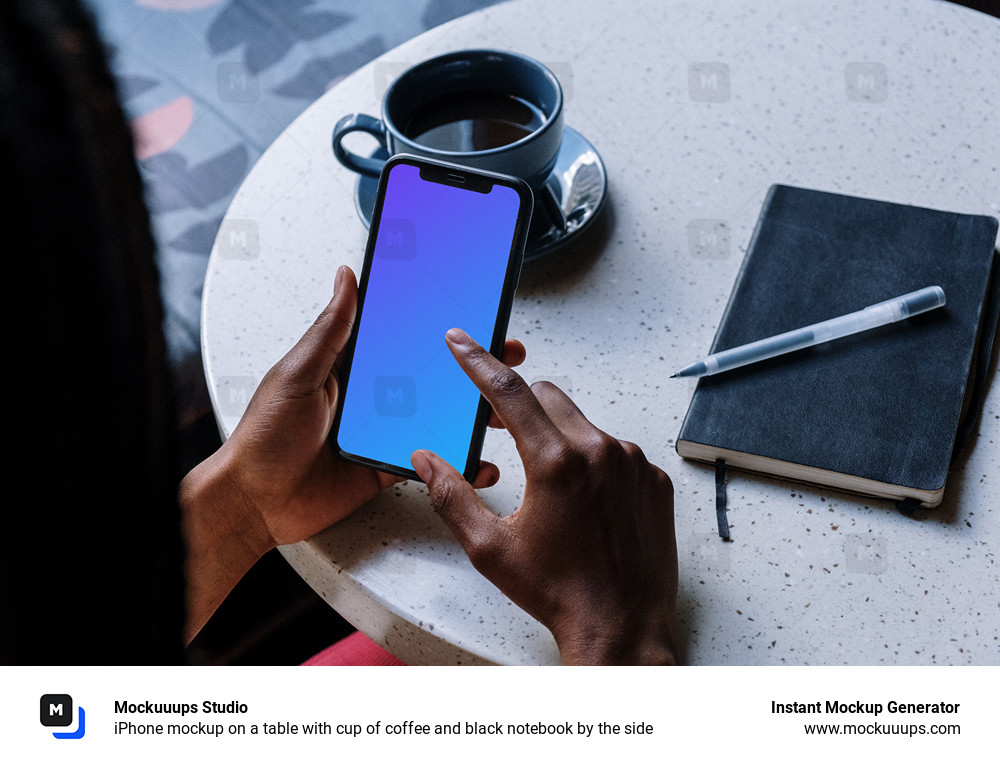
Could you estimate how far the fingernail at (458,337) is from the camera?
59 centimetres

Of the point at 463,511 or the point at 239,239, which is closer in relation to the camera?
the point at 463,511

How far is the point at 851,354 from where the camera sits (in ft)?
2.13

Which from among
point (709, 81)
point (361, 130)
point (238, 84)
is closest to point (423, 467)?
point (361, 130)

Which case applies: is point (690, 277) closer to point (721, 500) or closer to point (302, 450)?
point (721, 500)

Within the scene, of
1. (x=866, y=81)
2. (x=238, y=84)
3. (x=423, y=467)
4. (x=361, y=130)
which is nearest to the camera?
(x=423, y=467)

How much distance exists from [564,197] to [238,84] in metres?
1.16

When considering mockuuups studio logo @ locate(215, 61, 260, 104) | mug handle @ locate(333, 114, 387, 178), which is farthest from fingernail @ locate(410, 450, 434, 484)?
mockuuups studio logo @ locate(215, 61, 260, 104)

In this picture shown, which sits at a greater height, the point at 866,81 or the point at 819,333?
the point at 866,81

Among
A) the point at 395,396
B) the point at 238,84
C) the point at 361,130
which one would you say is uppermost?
the point at 361,130

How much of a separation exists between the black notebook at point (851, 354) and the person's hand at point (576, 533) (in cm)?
8

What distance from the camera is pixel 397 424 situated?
62 cm
